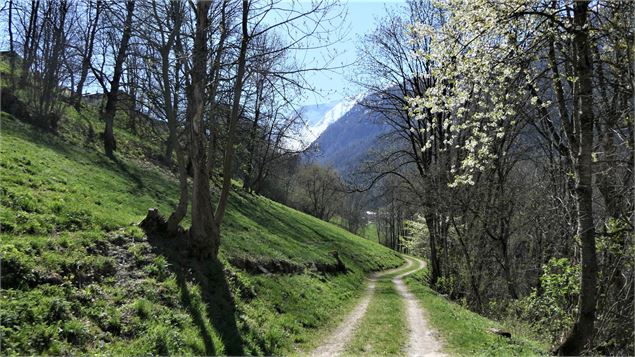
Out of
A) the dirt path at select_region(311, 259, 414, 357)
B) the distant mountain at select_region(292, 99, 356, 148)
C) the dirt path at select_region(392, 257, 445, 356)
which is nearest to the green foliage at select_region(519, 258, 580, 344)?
the dirt path at select_region(392, 257, 445, 356)

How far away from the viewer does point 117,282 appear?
9180 millimetres

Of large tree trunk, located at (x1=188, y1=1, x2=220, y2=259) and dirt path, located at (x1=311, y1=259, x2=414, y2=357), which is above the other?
large tree trunk, located at (x1=188, y1=1, x2=220, y2=259)

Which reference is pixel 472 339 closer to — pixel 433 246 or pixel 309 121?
pixel 309 121

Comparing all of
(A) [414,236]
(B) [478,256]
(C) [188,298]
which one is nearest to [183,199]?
(C) [188,298]

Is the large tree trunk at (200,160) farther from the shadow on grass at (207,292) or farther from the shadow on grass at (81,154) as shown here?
the shadow on grass at (81,154)

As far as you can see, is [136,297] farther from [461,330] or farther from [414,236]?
[414,236]

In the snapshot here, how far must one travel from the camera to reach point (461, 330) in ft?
42.1

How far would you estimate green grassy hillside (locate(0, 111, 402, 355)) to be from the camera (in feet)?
23.3

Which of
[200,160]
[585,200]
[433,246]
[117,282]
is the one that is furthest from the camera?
[433,246]

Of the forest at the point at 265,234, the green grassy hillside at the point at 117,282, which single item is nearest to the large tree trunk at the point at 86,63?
the forest at the point at 265,234

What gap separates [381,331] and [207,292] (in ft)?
A: 17.8

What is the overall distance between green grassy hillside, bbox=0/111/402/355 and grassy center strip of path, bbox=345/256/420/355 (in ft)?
4.18

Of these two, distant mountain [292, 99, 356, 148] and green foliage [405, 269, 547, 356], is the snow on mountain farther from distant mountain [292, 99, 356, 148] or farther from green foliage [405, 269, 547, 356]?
green foliage [405, 269, 547, 356]

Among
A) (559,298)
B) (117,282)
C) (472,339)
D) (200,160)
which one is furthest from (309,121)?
(559,298)
